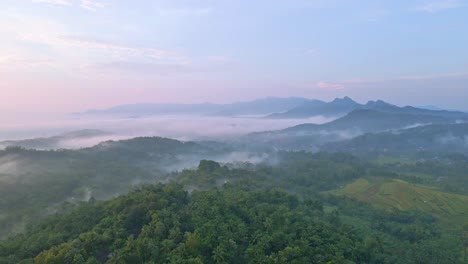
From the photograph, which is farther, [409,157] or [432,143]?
[432,143]

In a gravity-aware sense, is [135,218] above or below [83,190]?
above

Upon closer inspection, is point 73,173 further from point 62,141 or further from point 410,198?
point 62,141

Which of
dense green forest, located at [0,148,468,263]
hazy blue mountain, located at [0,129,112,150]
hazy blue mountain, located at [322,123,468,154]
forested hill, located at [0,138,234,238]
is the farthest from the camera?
hazy blue mountain, located at [322,123,468,154]

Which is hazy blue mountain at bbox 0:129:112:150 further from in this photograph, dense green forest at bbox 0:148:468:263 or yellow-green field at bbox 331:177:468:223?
yellow-green field at bbox 331:177:468:223

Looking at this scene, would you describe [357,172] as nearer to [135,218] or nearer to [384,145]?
[135,218]

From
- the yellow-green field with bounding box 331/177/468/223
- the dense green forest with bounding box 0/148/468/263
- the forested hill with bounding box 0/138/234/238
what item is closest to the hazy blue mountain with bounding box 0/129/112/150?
the forested hill with bounding box 0/138/234/238

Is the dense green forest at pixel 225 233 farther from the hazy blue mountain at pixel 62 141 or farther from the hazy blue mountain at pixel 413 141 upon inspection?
the hazy blue mountain at pixel 413 141

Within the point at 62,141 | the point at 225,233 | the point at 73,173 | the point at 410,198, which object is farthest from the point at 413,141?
the point at 225,233

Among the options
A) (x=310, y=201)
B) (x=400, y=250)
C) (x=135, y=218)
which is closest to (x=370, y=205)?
(x=310, y=201)
